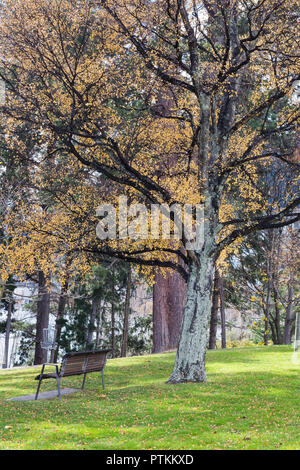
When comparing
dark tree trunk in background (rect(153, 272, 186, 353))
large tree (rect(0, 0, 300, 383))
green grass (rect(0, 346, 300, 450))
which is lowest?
green grass (rect(0, 346, 300, 450))

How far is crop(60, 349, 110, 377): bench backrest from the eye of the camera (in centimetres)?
909

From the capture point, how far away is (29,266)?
1279 centimetres

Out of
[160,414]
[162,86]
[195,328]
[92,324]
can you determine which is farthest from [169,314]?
[160,414]

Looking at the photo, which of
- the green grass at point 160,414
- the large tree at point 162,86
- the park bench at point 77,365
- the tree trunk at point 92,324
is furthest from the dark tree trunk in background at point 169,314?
the park bench at point 77,365

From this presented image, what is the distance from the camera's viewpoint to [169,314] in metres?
19.0

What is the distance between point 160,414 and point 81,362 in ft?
8.97

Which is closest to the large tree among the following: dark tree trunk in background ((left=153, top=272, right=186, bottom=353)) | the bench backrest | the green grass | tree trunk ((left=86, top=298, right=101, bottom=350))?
the green grass

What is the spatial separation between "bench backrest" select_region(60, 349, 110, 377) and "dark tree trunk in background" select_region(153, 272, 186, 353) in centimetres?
873

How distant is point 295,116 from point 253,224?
3.34 meters

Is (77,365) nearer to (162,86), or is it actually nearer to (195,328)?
(195,328)

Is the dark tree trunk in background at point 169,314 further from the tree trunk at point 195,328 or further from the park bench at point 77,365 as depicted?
the park bench at point 77,365

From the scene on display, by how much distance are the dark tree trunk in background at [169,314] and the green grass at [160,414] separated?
665 cm

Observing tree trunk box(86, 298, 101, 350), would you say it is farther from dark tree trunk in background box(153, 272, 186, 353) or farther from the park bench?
the park bench
